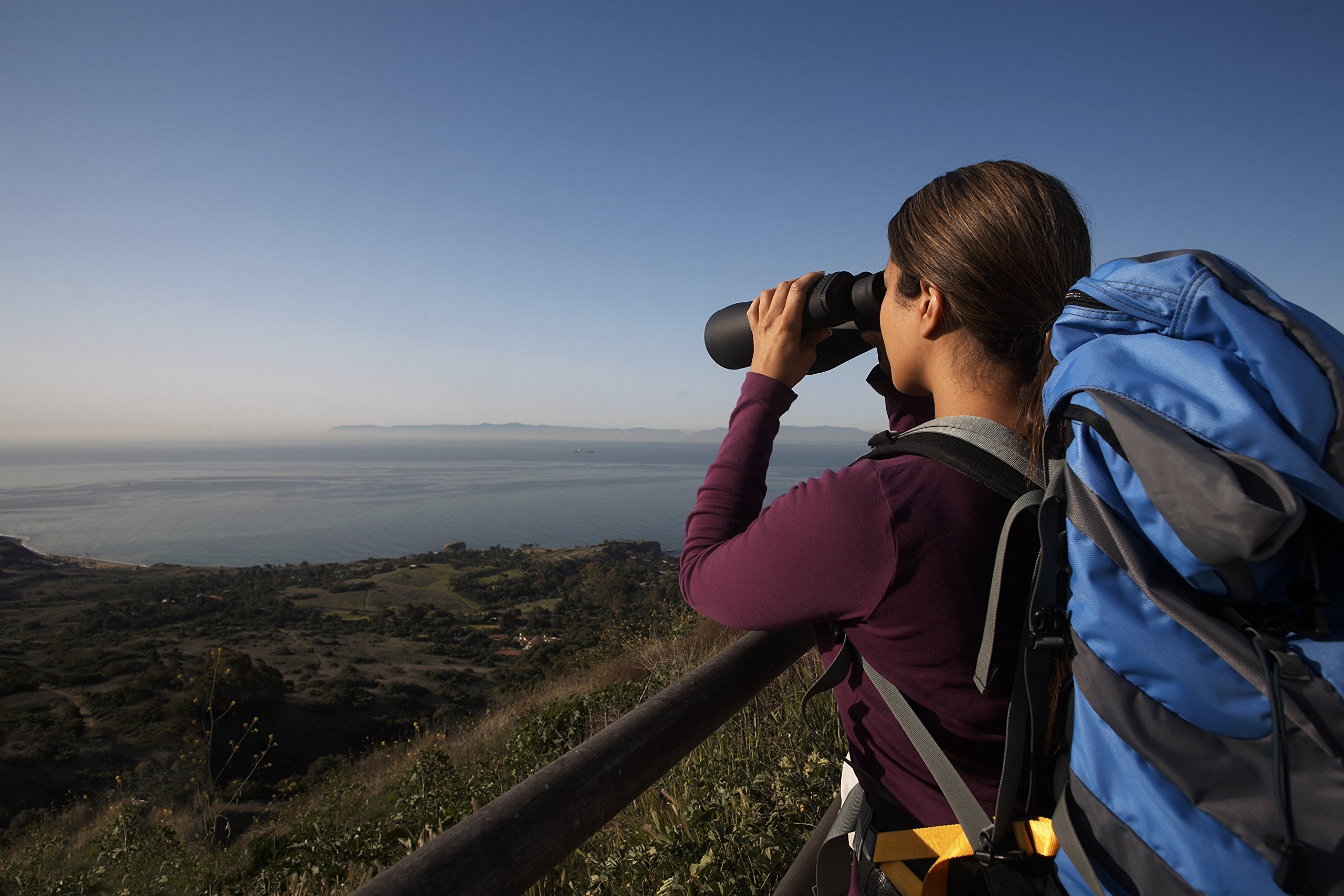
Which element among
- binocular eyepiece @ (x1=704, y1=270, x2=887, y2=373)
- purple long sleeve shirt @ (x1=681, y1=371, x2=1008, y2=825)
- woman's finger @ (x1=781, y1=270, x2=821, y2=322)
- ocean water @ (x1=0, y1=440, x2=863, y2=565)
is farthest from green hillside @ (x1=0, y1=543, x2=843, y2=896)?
ocean water @ (x1=0, y1=440, x2=863, y2=565)

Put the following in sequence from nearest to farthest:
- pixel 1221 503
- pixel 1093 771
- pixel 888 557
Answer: pixel 1221 503
pixel 1093 771
pixel 888 557

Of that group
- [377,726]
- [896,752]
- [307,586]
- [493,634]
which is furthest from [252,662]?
[896,752]

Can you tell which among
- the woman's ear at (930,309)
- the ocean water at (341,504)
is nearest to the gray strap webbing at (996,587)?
the woman's ear at (930,309)

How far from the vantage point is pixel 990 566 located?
0.77 m

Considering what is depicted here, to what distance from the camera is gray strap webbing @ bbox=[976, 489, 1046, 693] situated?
723 mm

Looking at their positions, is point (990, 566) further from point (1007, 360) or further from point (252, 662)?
point (252, 662)

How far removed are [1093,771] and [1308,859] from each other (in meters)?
0.15

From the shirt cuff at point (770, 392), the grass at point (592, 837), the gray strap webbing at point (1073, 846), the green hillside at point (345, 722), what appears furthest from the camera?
the green hillside at point (345, 722)

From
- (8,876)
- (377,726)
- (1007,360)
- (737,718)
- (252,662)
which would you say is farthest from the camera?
(252,662)

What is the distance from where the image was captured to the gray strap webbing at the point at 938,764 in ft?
2.59

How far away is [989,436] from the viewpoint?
820mm

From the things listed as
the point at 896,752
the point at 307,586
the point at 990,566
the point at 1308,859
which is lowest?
the point at 307,586

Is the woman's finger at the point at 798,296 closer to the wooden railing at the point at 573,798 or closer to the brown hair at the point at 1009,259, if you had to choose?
the brown hair at the point at 1009,259

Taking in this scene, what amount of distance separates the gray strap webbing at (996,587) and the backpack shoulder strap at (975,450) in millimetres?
20
